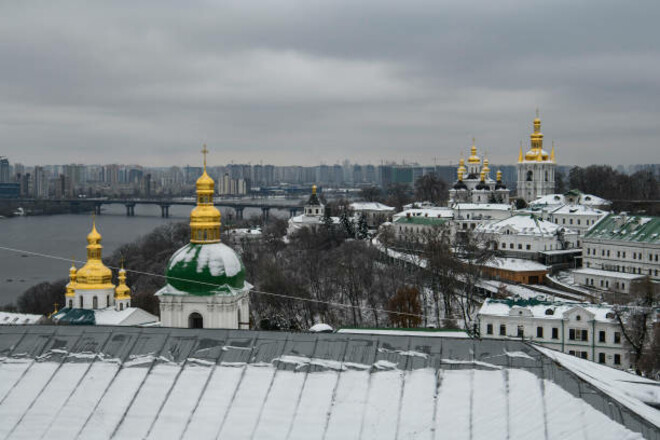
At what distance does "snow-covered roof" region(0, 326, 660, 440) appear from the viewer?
740 cm

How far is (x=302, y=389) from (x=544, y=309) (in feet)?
63.4

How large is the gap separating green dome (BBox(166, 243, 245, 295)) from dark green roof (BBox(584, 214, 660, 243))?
2806 centimetres

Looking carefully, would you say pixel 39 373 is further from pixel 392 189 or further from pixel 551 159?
pixel 392 189

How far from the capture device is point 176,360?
8633 mm

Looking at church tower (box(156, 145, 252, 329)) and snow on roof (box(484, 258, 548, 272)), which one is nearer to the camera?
church tower (box(156, 145, 252, 329))

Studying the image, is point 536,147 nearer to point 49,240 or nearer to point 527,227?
point 527,227

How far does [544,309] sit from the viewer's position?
25609 mm

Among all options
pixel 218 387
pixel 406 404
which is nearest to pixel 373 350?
pixel 406 404

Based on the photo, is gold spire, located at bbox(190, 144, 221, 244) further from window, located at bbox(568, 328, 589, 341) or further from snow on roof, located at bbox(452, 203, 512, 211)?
snow on roof, located at bbox(452, 203, 512, 211)

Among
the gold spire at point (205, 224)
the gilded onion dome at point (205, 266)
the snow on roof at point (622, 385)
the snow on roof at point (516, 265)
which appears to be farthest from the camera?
the snow on roof at point (516, 265)

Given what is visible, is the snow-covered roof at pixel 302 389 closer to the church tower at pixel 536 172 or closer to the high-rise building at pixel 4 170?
the church tower at pixel 536 172

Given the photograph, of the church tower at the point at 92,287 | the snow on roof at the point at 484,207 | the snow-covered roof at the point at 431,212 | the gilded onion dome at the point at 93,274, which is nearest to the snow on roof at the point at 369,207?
the snow-covered roof at the point at 431,212

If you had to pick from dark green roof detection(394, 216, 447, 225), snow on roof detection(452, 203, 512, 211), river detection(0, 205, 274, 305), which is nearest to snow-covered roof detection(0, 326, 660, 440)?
river detection(0, 205, 274, 305)

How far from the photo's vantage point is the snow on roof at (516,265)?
41062 millimetres
